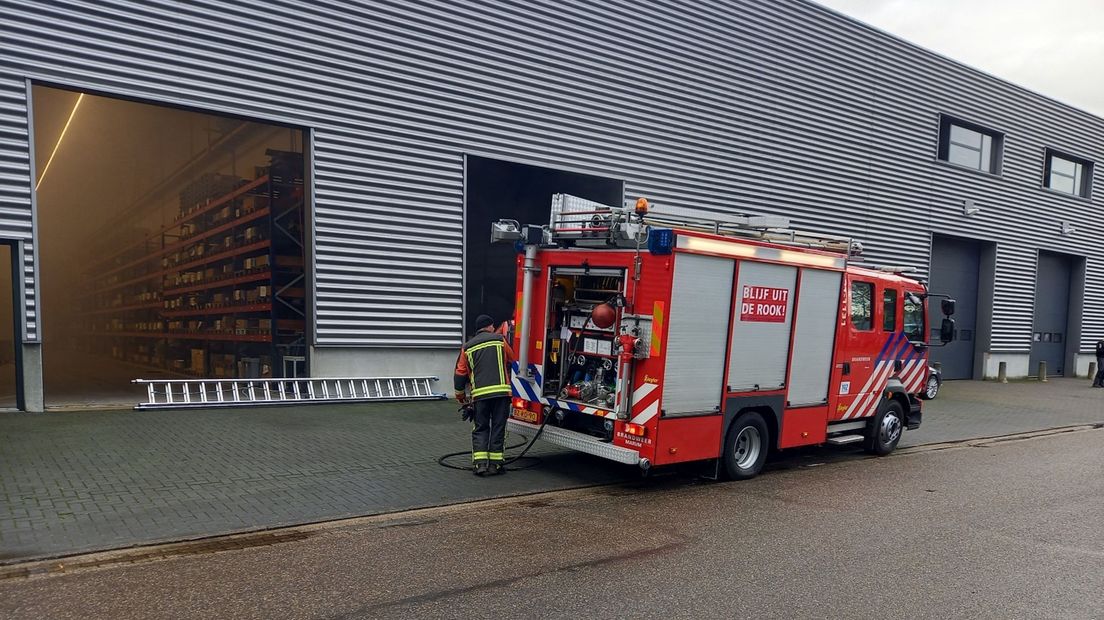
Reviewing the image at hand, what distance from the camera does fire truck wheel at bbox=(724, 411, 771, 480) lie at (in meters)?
7.86

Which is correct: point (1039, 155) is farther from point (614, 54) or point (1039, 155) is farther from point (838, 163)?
point (614, 54)

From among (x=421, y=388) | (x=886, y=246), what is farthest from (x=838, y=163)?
(x=421, y=388)

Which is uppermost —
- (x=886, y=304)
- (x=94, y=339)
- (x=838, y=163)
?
(x=838, y=163)

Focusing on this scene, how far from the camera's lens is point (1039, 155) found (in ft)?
79.6

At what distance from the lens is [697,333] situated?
23.9 ft

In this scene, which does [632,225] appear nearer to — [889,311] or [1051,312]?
[889,311]

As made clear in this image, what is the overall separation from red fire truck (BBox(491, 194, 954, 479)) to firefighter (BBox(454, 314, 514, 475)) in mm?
537

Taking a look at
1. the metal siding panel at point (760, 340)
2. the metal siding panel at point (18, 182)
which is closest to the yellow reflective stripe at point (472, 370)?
the metal siding panel at point (760, 340)

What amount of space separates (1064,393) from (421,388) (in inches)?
706

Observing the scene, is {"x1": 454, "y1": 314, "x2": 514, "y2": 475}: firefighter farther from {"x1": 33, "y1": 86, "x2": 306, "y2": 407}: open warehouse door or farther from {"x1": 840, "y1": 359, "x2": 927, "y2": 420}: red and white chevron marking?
{"x1": 33, "y1": 86, "x2": 306, "y2": 407}: open warehouse door

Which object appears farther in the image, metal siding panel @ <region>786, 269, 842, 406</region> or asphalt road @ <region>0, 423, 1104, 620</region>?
metal siding panel @ <region>786, 269, 842, 406</region>

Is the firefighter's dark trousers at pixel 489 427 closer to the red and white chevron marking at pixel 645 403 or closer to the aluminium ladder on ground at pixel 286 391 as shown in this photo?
the red and white chevron marking at pixel 645 403

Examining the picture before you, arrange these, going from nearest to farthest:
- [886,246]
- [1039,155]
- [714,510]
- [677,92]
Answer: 1. [714,510]
2. [677,92]
3. [886,246]
4. [1039,155]

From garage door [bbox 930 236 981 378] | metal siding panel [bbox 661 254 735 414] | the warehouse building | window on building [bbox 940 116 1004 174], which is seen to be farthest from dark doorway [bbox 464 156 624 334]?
window on building [bbox 940 116 1004 174]
